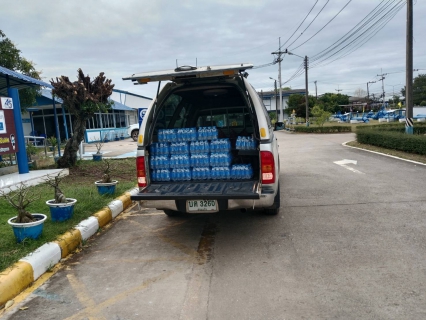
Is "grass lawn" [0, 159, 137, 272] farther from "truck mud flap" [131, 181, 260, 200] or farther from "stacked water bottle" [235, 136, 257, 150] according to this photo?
"stacked water bottle" [235, 136, 257, 150]

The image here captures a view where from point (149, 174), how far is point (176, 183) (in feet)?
1.30

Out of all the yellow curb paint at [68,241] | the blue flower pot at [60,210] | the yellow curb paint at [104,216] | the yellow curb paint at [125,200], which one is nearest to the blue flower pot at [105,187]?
the yellow curb paint at [125,200]

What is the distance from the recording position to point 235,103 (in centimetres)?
601

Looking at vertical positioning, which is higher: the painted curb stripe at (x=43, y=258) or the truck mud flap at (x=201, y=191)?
the truck mud flap at (x=201, y=191)

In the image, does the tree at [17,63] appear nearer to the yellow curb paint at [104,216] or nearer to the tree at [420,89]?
the yellow curb paint at [104,216]

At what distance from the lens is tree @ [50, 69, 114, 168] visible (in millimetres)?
9820

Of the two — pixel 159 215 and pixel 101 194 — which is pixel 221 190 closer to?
pixel 159 215

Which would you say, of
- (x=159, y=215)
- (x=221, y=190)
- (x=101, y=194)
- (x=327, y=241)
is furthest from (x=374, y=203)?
(x=101, y=194)

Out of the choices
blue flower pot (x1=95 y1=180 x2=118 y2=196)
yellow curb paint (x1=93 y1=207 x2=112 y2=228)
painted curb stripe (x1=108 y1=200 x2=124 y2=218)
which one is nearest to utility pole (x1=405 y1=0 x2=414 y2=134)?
blue flower pot (x1=95 y1=180 x2=118 y2=196)

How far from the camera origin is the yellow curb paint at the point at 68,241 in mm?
4539

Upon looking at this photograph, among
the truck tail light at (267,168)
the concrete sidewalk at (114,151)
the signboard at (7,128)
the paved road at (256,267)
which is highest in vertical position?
the signboard at (7,128)

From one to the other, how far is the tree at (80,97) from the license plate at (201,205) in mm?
6585

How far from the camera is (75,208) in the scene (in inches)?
235

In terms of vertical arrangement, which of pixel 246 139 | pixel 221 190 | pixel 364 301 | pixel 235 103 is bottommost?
pixel 364 301
